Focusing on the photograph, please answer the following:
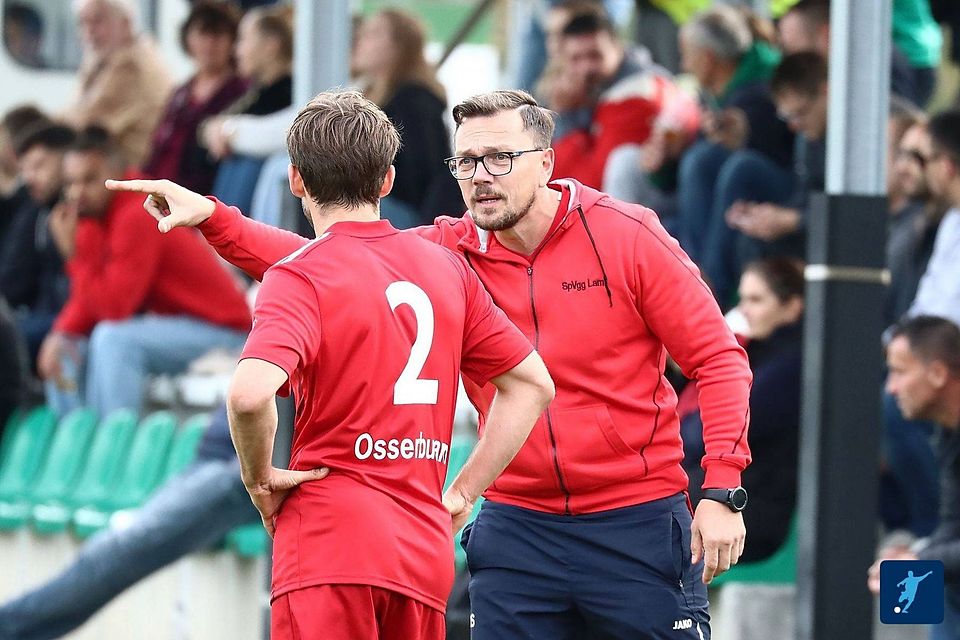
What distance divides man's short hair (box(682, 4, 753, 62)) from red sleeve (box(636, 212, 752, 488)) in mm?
4098

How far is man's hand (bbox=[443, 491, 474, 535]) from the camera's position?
4000 millimetres

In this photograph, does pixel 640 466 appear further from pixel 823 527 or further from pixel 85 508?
pixel 85 508

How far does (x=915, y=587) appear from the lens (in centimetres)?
575

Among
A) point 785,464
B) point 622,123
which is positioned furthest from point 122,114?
point 785,464

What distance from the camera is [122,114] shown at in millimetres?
10133

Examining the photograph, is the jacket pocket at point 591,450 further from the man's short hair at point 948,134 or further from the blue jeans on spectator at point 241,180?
the blue jeans on spectator at point 241,180

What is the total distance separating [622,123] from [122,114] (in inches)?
123

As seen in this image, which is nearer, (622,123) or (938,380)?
(938,380)

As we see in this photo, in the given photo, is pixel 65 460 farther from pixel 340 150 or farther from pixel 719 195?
pixel 340 150

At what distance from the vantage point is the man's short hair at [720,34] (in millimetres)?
8336

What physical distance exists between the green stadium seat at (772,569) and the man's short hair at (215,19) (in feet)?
14.8

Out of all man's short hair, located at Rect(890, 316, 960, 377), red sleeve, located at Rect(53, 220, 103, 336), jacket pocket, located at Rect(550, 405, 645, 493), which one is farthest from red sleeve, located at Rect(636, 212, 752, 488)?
red sleeve, located at Rect(53, 220, 103, 336)

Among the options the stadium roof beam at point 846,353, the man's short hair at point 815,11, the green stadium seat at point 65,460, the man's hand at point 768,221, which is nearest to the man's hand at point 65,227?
the green stadium seat at point 65,460

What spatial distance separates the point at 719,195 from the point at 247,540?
2.41m
